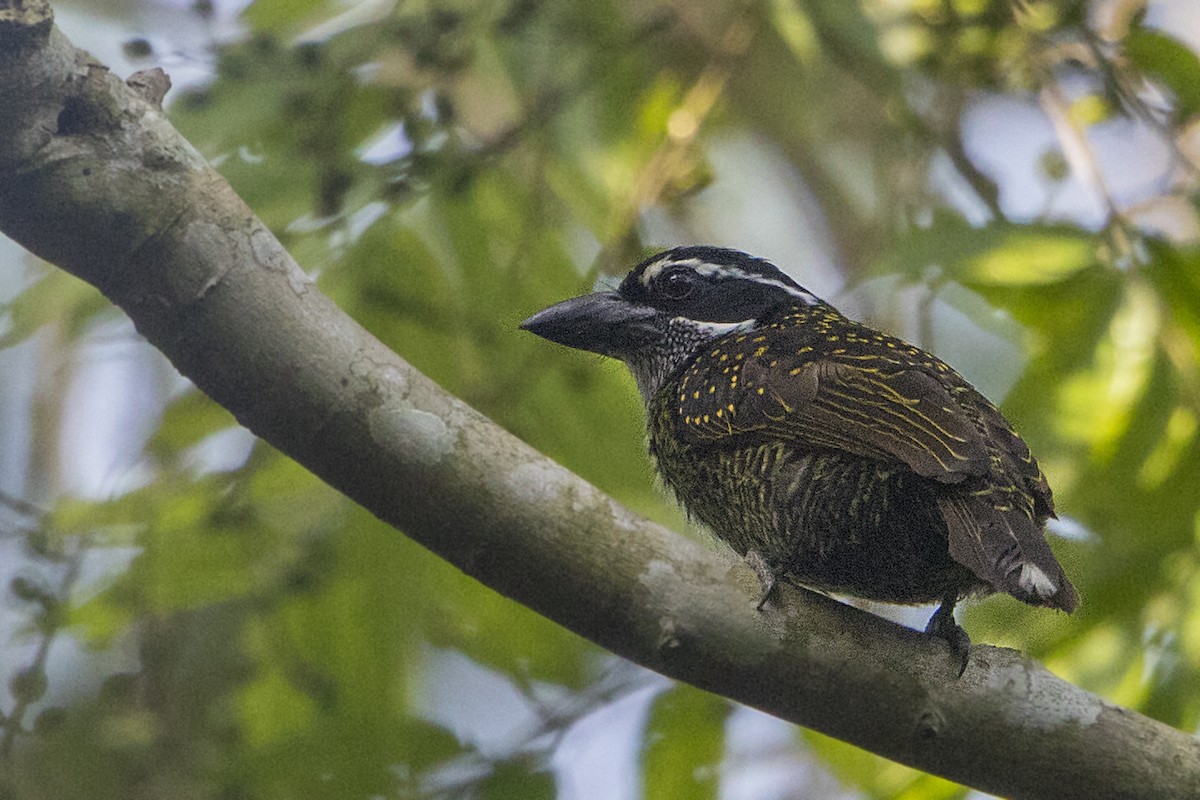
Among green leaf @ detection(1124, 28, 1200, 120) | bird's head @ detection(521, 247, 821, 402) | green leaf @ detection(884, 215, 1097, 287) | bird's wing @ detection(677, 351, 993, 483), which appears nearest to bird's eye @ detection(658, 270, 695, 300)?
bird's head @ detection(521, 247, 821, 402)

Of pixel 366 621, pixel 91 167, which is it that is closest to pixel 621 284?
pixel 366 621

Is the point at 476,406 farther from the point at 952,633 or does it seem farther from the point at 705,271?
the point at 952,633

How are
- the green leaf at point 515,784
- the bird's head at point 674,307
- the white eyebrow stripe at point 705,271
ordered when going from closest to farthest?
the green leaf at point 515,784
the bird's head at point 674,307
the white eyebrow stripe at point 705,271

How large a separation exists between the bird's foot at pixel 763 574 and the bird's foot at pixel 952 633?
0.27 metres

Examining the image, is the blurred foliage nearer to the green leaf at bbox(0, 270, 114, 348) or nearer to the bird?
the green leaf at bbox(0, 270, 114, 348)

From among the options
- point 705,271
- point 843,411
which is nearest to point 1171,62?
point 705,271

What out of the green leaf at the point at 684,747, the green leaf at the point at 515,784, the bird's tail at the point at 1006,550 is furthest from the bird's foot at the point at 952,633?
the green leaf at the point at 515,784

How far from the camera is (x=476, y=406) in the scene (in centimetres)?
307

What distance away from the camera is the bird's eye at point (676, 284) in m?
3.15

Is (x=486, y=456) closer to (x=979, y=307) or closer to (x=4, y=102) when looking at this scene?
(x=4, y=102)

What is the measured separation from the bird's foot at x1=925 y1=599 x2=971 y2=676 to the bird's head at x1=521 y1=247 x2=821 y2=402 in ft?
2.98

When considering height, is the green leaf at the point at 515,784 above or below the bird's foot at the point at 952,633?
below

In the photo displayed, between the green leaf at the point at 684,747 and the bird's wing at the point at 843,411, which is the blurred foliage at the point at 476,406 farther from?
the bird's wing at the point at 843,411

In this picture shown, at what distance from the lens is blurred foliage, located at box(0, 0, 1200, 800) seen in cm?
271
